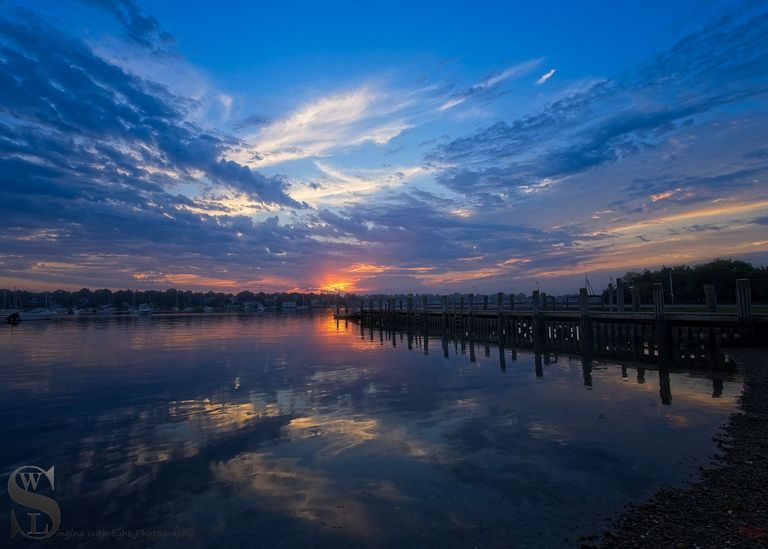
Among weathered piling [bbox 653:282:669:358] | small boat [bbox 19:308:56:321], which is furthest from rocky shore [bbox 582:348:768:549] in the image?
small boat [bbox 19:308:56:321]

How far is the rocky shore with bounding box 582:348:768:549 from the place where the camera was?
603 cm

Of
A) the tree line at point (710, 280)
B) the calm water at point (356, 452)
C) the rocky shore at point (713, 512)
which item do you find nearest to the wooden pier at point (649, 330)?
the calm water at point (356, 452)

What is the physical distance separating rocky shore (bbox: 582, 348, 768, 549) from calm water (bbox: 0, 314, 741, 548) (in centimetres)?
49

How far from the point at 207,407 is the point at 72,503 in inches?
302

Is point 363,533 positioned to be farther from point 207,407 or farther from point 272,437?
point 207,407

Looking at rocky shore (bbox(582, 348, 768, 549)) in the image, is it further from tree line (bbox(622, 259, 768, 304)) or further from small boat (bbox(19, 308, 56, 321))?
small boat (bbox(19, 308, 56, 321))

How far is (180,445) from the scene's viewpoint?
461 inches

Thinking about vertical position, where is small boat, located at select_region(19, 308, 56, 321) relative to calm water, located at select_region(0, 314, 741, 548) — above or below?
above

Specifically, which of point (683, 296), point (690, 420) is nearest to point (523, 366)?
point (690, 420)

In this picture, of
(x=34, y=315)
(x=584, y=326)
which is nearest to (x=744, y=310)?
(x=584, y=326)

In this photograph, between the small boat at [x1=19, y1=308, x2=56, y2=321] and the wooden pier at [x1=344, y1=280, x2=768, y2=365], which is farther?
the small boat at [x1=19, y1=308, x2=56, y2=321]

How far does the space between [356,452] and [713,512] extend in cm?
718

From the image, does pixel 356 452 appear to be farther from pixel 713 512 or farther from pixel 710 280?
pixel 710 280

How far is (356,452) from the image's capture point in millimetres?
10961
